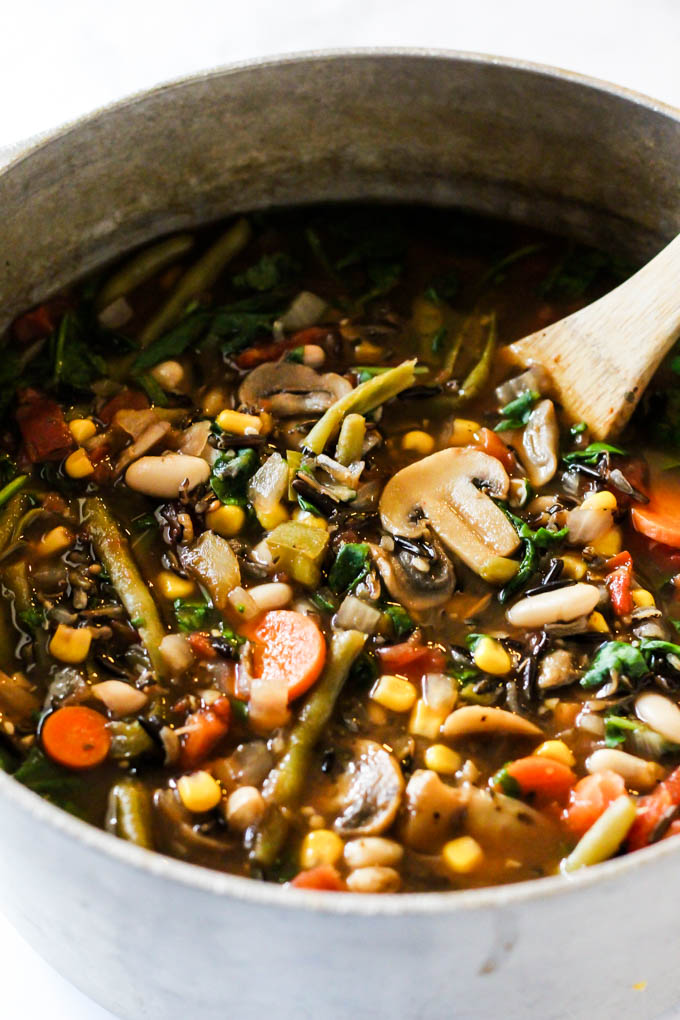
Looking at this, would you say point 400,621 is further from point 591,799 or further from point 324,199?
point 324,199

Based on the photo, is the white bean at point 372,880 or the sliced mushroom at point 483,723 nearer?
the white bean at point 372,880

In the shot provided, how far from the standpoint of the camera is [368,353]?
3791 millimetres

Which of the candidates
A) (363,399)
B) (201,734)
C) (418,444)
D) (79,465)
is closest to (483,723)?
(201,734)

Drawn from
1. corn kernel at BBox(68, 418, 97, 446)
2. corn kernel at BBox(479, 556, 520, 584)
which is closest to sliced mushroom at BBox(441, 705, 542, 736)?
corn kernel at BBox(479, 556, 520, 584)

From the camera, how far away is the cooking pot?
1.92 meters

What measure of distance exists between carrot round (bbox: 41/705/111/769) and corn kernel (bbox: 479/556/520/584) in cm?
109

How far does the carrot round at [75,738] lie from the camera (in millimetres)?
2754

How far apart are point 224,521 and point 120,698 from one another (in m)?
0.65

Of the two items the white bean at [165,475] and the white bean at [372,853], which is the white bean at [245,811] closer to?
the white bean at [372,853]

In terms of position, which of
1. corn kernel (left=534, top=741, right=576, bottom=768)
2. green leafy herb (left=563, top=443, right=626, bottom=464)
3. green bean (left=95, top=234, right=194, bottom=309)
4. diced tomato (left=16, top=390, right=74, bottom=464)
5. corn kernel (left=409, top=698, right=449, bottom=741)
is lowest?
corn kernel (left=534, top=741, right=576, bottom=768)

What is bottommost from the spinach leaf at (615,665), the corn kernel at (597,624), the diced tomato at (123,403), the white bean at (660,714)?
the white bean at (660,714)

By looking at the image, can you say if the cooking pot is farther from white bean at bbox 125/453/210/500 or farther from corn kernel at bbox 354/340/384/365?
white bean at bbox 125/453/210/500

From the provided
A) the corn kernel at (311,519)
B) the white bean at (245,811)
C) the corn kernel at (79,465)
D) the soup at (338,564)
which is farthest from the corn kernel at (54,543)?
the white bean at (245,811)

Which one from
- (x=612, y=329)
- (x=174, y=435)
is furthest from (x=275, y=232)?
(x=612, y=329)
